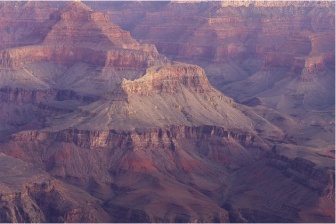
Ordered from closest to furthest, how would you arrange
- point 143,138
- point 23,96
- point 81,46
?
1. point 143,138
2. point 23,96
3. point 81,46

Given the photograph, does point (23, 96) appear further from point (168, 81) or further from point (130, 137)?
point (130, 137)

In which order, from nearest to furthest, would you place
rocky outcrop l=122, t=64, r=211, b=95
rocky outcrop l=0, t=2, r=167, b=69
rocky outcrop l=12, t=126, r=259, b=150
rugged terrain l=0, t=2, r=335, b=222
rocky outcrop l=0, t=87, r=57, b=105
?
rugged terrain l=0, t=2, r=335, b=222
rocky outcrop l=12, t=126, r=259, b=150
rocky outcrop l=122, t=64, r=211, b=95
rocky outcrop l=0, t=87, r=57, b=105
rocky outcrop l=0, t=2, r=167, b=69

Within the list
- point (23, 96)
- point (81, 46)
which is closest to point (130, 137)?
point (23, 96)

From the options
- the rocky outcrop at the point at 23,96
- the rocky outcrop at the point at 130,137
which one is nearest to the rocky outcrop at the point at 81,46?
the rocky outcrop at the point at 23,96

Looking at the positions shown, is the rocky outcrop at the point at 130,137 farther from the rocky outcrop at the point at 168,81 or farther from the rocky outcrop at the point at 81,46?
the rocky outcrop at the point at 81,46

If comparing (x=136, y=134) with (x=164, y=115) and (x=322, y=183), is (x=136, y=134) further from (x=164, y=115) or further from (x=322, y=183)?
(x=322, y=183)

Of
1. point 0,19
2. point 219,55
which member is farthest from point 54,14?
point 219,55

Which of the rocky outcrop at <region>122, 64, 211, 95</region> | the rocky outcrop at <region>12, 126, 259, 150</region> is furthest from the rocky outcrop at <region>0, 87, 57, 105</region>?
the rocky outcrop at <region>12, 126, 259, 150</region>

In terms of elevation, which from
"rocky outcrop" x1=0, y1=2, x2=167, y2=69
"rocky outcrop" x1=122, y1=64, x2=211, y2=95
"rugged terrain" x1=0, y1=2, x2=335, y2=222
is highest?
"rocky outcrop" x1=0, y1=2, x2=167, y2=69

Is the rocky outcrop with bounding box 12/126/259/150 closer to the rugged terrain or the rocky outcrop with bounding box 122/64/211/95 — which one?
the rugged terrain
